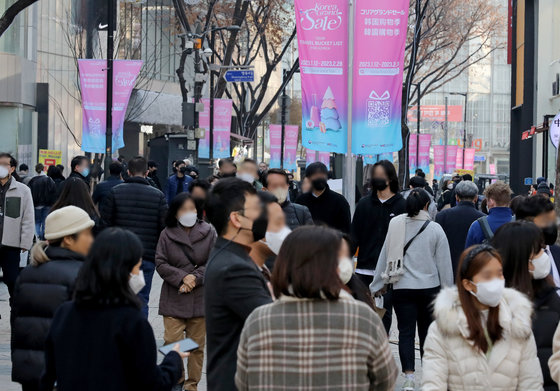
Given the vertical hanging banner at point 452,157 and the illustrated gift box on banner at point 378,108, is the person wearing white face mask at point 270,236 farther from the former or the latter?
the vertical hanging banner at point 452,157

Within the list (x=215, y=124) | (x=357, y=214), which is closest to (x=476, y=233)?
(x=357, y=214)

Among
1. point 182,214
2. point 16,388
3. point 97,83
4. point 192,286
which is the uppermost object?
point 97,83

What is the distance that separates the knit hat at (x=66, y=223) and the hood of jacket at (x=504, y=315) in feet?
5.92

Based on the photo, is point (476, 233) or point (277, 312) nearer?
point (277, 312)

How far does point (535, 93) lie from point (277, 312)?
1354 inches

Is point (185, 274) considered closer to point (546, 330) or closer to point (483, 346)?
point (546, 330)

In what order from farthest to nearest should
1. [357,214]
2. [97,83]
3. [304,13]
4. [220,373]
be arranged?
[97,83], [304,13], [357,214], [220,373]

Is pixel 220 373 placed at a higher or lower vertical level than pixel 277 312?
lower

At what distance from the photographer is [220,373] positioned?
4.48 meters

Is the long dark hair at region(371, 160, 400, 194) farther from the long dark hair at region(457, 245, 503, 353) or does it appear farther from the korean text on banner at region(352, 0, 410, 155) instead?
the long dark hair at region(457, 245, 503, 353)

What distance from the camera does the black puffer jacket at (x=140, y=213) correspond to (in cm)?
998

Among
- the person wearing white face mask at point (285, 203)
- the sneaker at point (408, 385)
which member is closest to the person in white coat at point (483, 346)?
the person wearing white face mask at point (285, 203)

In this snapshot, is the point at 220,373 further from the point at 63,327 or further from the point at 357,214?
the point at 357,214

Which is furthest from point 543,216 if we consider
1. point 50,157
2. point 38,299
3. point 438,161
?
point 438,161
